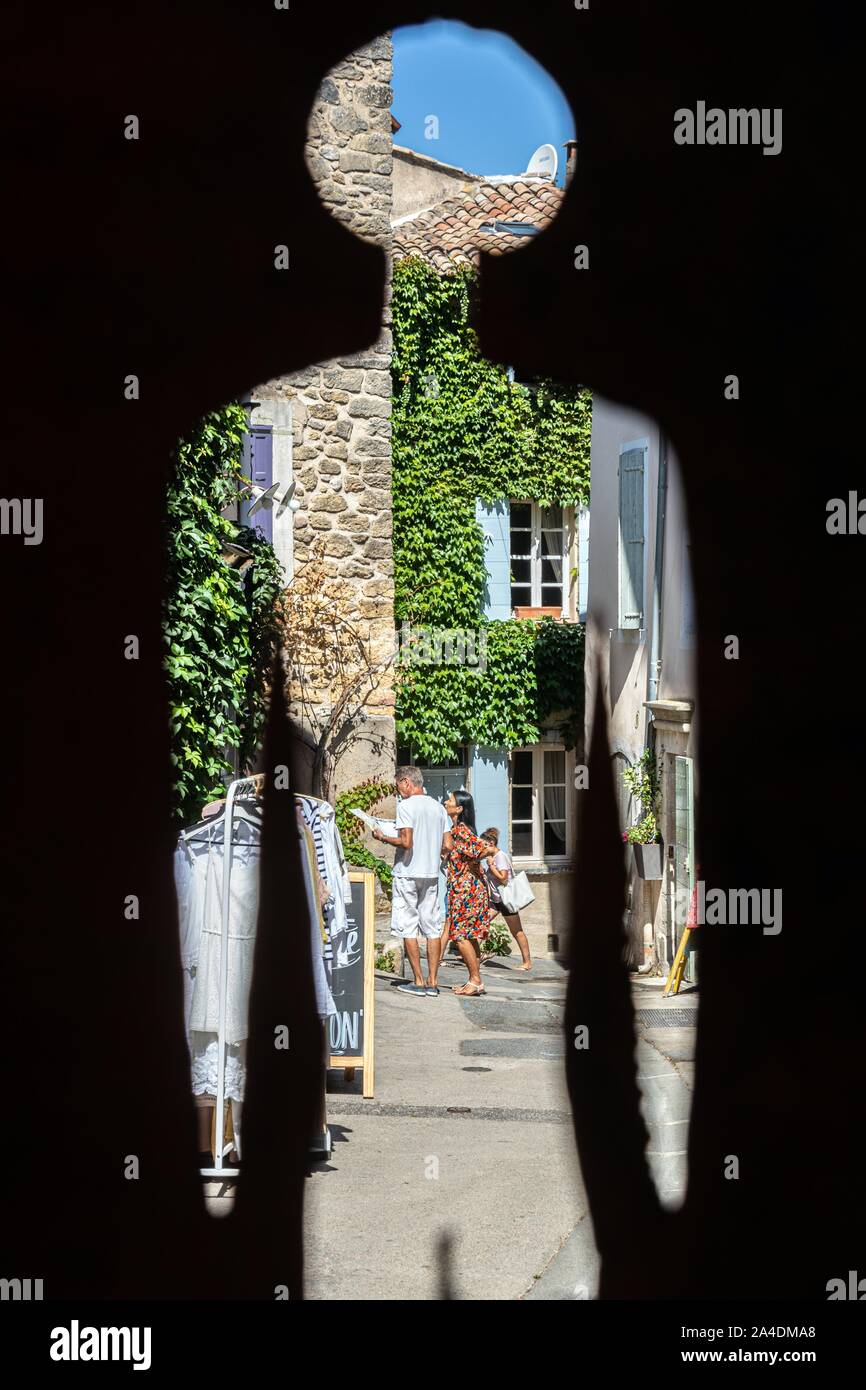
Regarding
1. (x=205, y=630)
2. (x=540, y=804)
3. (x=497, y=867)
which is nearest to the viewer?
(x=205, y=630)

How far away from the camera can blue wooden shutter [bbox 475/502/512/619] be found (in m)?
9.62

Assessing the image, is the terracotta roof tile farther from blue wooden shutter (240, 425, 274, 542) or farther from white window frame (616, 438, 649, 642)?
blue wooden shutter (240, 425, 274, 542)

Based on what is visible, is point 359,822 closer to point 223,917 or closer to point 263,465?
point 263,465

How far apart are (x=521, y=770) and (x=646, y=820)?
118 inches

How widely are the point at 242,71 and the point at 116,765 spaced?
92 cm

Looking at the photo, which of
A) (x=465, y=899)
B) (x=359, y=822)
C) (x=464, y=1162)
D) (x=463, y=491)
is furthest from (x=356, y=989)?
(x=463, y=491)

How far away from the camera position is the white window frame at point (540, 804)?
9.62 metres

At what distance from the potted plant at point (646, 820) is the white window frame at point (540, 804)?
245cm

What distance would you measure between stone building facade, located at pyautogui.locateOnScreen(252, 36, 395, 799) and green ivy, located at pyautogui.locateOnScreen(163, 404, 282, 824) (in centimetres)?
281

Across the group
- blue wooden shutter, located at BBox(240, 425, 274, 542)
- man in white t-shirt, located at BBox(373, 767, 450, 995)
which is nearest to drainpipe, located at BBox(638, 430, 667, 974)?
man in white t-shirt, located at BBox(373, 767, 450, 995)

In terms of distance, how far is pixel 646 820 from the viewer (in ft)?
22.7

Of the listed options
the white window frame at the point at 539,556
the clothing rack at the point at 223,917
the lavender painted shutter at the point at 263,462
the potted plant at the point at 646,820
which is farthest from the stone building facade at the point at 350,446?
the clothing rack at the point at 223,917

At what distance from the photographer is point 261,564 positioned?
5.57 m

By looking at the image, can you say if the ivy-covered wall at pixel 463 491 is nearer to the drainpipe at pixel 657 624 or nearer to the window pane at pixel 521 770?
the window pane at pixel 521 770
